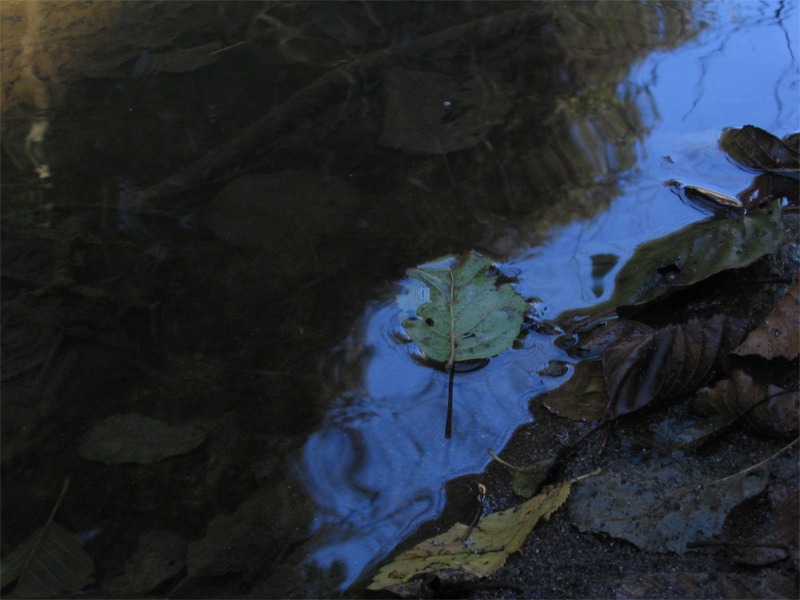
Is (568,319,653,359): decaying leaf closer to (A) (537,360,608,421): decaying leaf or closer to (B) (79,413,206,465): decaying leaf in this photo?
(A) (537,360,608,421): decaying leaf


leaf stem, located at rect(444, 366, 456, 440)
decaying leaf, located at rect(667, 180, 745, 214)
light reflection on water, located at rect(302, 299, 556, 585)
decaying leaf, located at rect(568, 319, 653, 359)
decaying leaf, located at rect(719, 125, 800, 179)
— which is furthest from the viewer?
decaying leaf, located at rect(719, 125, 800, 179)

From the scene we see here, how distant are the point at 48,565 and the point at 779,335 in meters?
1.31

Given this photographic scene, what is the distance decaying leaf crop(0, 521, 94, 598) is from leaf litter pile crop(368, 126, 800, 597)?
0.50m

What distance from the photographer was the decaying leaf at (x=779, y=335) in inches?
53.1

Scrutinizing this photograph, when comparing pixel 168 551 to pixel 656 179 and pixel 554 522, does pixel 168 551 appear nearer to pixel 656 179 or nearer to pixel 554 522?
pixel 554 522

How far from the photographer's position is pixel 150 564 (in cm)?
126

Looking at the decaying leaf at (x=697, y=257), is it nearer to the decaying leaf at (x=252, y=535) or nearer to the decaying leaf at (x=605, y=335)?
the decaying leaf at (x=605, y=335)

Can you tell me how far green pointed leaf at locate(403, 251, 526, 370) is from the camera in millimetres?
1504

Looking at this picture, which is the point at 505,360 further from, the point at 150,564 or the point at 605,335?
the point at 150,564

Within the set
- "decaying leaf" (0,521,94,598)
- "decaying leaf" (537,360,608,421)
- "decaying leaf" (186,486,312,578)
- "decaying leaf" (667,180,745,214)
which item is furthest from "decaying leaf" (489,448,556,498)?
"decaying leaf" (667,180,745,214)

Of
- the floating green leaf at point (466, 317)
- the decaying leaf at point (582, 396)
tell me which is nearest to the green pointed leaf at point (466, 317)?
the floating green leaf at point (466, 317)

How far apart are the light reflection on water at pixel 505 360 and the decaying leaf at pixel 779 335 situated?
0.35 m

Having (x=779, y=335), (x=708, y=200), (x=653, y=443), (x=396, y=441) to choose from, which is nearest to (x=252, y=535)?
(x=396, y=441)

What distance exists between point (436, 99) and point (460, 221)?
63cm
